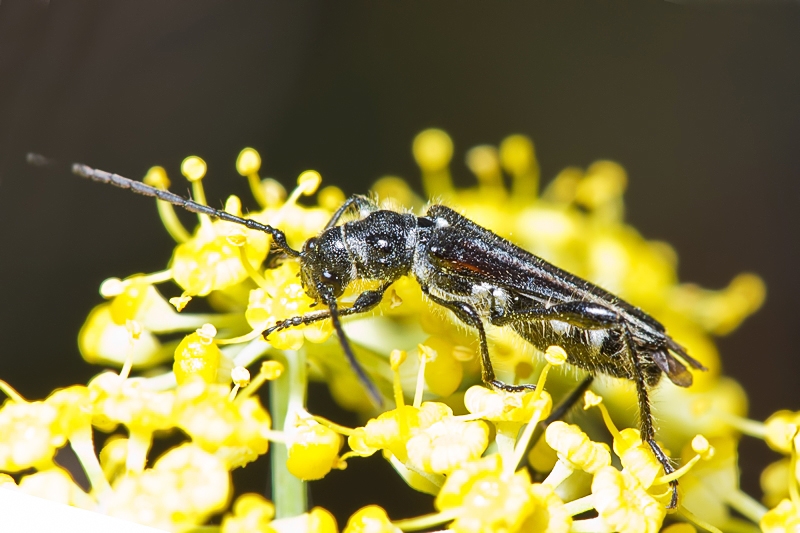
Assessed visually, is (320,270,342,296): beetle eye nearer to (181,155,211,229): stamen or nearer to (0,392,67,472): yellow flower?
(181,155,211,229): stamen

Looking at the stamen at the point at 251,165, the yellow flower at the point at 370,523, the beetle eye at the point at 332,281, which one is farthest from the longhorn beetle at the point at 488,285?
the yellow flower at the point at 370,523

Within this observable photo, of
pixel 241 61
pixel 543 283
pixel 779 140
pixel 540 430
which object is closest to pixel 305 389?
pixel 540 430

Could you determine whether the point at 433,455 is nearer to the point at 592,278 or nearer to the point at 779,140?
the point at 592,278

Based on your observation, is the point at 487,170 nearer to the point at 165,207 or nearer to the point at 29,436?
the point at 165,207

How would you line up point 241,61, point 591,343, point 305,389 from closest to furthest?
1. point 305,389
2. point 591,343
3. point 241,61

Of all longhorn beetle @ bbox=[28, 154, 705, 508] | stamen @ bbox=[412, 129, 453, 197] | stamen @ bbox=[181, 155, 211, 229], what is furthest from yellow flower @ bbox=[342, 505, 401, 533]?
stamen @ bbox=[412, 129, 453, 197]

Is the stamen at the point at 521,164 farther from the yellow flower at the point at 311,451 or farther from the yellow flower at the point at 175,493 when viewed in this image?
the yellow flower at the point at 175,493

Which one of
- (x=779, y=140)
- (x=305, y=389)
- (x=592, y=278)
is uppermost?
(x=779, y=140)
